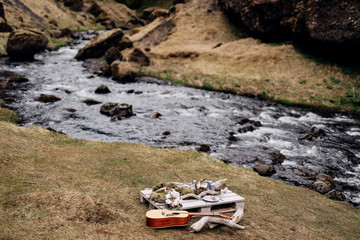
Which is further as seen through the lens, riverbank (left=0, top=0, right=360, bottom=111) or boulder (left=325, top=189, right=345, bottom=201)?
riverbank (left=0, top=0, right=360, bottom=111)

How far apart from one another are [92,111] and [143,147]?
39.5 ft

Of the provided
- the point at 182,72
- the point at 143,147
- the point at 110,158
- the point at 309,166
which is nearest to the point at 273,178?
the point at 309,166

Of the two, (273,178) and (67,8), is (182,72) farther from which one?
(67,8)

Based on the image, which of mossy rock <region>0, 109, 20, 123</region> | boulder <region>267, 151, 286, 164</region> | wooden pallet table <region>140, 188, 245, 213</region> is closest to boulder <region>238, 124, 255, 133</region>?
boulder <region>267, 151, 286, 164</region>

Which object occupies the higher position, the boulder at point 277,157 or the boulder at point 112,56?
the boulder at point 112,56

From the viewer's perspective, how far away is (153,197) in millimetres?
10812

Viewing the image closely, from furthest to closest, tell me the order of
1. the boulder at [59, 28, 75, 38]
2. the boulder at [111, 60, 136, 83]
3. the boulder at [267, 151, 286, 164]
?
the boulder at [59, 28, 75, 38] → the boulder at [111, 60, 136, 83] → the boulder at [267, 151, 286, 164]

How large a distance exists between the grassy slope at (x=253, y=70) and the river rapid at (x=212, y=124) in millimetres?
2571

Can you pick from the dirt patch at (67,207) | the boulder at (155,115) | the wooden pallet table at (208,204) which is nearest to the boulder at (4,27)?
the boulder at (155,115)

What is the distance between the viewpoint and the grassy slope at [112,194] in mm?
9031

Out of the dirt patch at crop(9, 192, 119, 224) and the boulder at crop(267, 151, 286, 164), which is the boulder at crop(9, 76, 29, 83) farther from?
the dirt patch at crop(9, 192, 119, 224)

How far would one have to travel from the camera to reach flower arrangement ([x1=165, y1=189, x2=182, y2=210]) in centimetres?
1040

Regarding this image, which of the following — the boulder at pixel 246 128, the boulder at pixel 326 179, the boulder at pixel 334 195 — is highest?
the boulder at pixel 334 195

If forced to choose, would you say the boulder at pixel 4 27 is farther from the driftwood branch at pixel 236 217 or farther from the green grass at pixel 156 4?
the green grass at pixel 156 4
